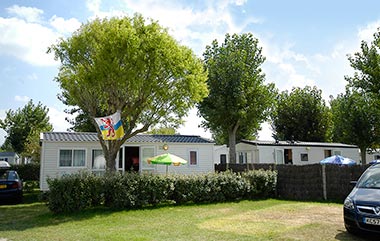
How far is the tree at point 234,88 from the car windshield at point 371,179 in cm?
1593

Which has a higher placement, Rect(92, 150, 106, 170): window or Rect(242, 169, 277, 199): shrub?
Rect(92, 150, 106, 170): window

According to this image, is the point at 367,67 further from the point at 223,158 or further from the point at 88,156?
the point at 223,158

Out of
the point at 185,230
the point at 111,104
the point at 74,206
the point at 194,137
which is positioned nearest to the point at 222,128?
the point at 194,137

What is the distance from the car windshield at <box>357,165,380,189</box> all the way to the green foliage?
23.3 metres

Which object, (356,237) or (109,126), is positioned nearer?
(356,237)

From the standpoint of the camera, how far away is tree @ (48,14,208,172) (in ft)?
40.8

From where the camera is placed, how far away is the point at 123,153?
64.2ft

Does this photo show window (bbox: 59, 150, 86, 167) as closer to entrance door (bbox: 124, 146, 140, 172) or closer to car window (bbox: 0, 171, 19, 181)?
entrance door (bbox: 124, 146, 140, 172)

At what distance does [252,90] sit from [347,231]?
18556 mm

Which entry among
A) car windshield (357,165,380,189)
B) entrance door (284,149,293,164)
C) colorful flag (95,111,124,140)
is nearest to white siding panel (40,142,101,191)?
colorful flag (95,111,124,140)

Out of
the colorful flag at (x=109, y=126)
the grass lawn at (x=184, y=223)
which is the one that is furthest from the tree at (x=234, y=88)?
the grass lawn at (x=184, y=223)

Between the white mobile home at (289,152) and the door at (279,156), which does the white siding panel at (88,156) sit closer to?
the white mobile home at (289,152)

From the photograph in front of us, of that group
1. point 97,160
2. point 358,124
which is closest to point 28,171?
point 97,160

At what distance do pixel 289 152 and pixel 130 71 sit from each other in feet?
57.9
